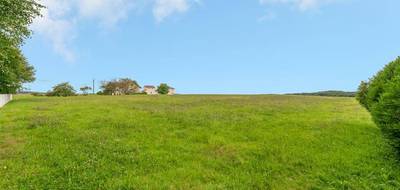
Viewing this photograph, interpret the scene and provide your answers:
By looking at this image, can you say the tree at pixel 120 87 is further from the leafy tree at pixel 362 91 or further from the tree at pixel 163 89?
the leafy tree at pixel 362 91

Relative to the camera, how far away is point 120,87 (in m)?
105

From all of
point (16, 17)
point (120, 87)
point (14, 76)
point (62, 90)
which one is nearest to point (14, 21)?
point (16, 17)

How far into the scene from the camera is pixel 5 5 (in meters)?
15.1

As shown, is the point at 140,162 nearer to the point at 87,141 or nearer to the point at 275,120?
the point at 87,141

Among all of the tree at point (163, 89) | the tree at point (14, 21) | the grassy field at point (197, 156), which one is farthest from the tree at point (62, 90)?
the grassy field at point (197, 156)

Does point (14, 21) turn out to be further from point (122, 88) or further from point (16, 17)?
point (122, 88)

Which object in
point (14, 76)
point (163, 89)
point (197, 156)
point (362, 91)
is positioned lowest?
point (197, 156)

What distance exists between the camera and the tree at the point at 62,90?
73750 mm

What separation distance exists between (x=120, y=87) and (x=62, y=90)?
1250 inches

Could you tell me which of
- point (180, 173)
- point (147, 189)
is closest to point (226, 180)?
point (180, 173)

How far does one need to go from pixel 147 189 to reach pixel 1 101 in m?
30.2

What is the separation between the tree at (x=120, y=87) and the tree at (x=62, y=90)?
27.4 metres

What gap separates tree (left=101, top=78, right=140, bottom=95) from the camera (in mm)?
104375

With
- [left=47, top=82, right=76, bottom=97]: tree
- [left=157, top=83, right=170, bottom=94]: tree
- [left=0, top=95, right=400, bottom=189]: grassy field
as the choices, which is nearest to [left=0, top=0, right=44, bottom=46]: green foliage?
[left=0, top=95, right=400, bottom=189]: grassy field
